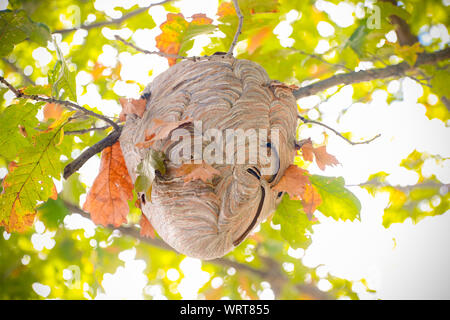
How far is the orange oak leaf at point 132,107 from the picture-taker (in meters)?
1.29

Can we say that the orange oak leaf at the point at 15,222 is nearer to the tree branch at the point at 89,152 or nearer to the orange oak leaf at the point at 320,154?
the tree branch at the point at 89,152

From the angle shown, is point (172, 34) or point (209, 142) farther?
point (172, 34)

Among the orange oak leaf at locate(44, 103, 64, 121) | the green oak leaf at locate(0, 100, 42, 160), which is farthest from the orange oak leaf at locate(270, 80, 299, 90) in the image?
the orange oak leaf at locate(44, 103, 64, 121)

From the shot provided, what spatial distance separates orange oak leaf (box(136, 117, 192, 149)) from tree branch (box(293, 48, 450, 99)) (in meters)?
0.71

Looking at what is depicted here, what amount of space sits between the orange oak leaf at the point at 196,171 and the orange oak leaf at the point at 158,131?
0.35 feet

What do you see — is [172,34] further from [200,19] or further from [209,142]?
[209,142]

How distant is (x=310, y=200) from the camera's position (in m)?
1.53

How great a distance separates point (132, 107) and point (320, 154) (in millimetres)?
701

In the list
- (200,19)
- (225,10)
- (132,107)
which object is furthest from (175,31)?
(132,107)

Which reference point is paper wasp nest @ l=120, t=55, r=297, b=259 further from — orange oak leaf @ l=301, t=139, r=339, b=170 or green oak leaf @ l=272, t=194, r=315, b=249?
green oak leaf @ l=272, t=194, r=315, b=249

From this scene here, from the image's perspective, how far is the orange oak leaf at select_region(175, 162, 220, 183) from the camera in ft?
3.36
